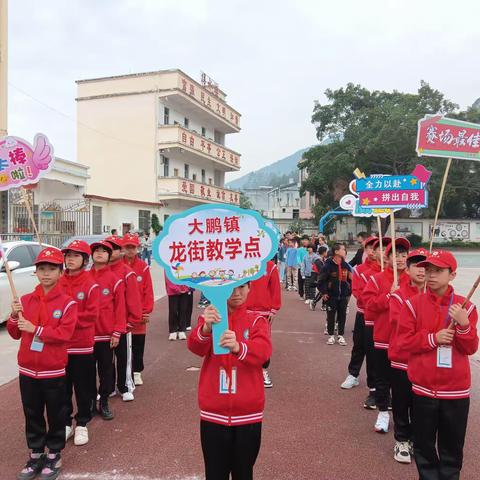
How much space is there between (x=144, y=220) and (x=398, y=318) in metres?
20.6

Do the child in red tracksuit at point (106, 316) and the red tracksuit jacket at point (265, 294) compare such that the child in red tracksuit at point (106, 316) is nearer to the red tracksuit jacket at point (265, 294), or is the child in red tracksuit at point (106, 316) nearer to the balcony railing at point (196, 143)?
the red tracksuit jacket at point (265, 294)

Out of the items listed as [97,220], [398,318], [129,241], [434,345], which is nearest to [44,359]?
[129,241]

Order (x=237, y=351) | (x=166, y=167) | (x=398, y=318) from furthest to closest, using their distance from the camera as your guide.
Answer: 1. (x=166, y=167)
2. (x=398, y=318)
3. (x=237, y=351)

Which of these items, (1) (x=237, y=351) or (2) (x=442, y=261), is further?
(2) (x=442, y=261)

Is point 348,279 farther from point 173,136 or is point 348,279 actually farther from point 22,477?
point 173,136

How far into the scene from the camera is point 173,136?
2556cm

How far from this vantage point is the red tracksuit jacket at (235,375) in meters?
2.48

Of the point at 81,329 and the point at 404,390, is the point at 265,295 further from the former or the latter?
the point at 81,329

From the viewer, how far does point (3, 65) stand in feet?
42.0

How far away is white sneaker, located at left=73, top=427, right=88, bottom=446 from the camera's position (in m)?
3.75

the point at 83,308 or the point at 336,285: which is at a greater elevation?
the point at 83,308

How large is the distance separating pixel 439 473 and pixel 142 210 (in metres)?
20.8

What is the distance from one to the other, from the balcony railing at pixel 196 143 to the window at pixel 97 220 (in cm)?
847

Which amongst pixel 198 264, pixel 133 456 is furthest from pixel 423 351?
pixel 133 456
